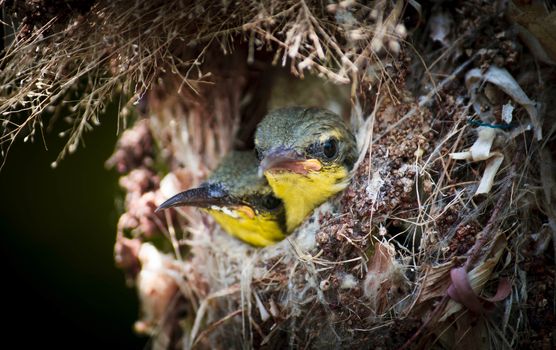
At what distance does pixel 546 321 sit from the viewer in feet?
6.93

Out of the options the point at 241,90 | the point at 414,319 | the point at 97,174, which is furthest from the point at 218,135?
the point at 414,319

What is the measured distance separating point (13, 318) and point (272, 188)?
1968mm

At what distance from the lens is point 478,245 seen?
2.07m

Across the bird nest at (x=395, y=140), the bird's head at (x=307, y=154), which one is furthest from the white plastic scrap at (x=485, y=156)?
the bird's head at (x=307, y=154)

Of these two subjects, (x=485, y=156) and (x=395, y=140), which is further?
(x=395, y=140)

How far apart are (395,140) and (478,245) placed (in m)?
0.55

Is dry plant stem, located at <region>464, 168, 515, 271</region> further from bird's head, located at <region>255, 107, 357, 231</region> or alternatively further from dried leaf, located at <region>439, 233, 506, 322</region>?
bird's head, located at <region>255, 107, 357, 231</region>

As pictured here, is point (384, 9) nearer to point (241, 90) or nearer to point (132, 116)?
point (241, 90)

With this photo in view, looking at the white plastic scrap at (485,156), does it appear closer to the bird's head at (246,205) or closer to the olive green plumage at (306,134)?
the olive green plumage at (306,134)

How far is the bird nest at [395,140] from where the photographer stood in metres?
2.12

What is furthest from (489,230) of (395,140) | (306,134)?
(306,134)

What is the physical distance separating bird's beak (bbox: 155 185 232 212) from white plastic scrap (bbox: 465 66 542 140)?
4.22ft

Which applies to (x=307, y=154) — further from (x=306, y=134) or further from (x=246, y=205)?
(x=246, y=205)

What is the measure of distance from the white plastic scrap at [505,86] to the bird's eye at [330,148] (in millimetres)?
629
